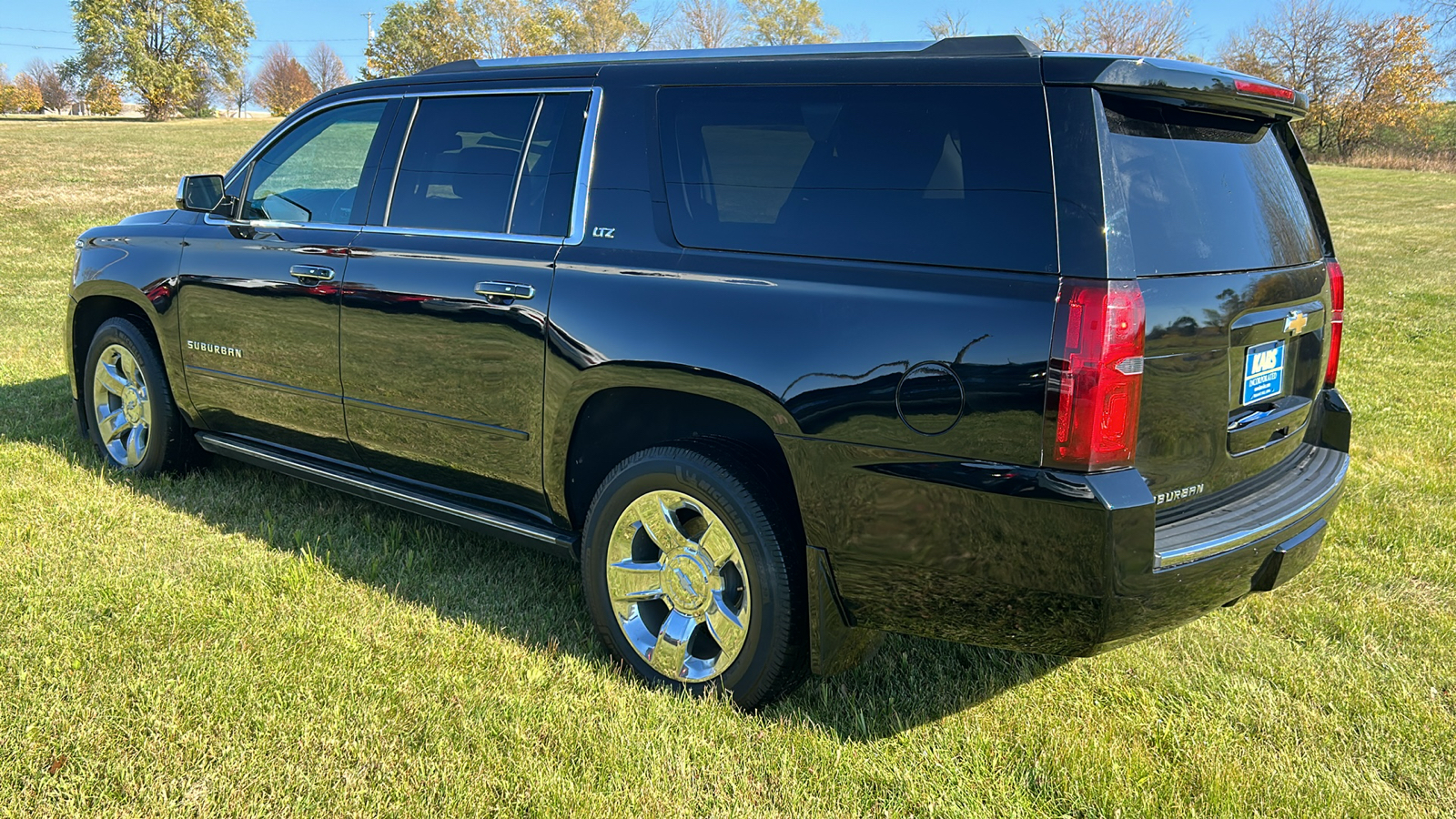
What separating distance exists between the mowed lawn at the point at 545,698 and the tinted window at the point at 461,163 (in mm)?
1355

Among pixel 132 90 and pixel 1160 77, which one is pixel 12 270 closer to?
pixel 1160 77

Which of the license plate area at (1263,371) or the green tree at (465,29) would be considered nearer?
the license plate area at (1263,371)

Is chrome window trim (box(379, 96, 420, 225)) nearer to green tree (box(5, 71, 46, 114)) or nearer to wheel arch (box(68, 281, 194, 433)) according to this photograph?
wheel arch (box(68, 281, 194, 433))

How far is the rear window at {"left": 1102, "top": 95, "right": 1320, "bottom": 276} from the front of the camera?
2543 mm

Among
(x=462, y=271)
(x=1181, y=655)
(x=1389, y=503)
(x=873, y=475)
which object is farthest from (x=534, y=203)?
(x=1389, y=503)

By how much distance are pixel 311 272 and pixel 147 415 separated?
5.36 feet

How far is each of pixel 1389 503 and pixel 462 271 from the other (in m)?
4.33

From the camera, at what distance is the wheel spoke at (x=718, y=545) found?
3.06m

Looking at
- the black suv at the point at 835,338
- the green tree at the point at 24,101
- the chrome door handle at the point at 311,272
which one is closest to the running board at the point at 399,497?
the black suv at the point at 835,338

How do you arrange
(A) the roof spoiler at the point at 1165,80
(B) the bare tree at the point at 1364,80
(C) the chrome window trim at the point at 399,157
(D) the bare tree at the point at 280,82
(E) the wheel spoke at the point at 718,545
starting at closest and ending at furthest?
(A) the roof spoiler at the point at 1165,80
(E) the wheel spoke at the point at 718,545
(C) the chrome window trim at the point at 399,157
(B) the bare tree at the point at 1364,80
(D) the bare tree at the point at 280,82

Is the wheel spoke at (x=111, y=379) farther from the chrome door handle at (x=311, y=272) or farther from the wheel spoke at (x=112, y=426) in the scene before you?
the chrome door handle at (x=311, y=272)

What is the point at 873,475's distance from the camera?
8.84 feet

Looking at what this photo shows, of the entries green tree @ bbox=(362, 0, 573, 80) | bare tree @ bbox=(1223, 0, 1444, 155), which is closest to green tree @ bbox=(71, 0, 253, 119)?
green tree @ bbox=(362, 0, 573, 80)

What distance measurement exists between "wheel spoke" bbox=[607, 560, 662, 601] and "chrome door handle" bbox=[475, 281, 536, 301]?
35.6 inches
